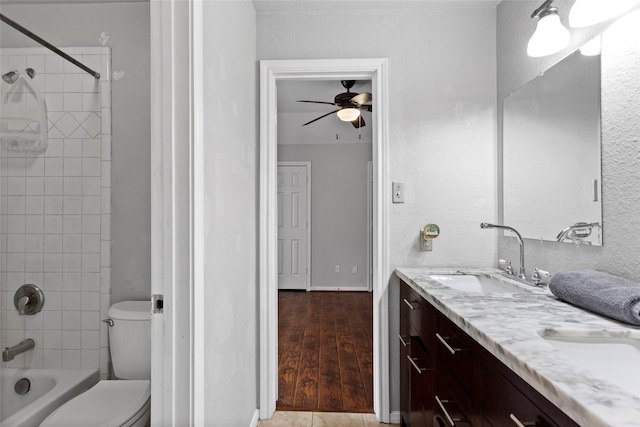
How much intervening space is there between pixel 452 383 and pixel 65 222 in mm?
1977

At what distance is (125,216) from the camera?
6.20ft

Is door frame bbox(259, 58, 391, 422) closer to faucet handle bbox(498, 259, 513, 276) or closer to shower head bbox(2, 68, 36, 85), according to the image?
faucet handle bbox(498, 259, 513, 276)

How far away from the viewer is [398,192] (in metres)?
2.13

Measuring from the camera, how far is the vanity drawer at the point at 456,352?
3.42 ft

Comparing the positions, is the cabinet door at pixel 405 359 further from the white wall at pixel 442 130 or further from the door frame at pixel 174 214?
the door frame at pixel 174 214

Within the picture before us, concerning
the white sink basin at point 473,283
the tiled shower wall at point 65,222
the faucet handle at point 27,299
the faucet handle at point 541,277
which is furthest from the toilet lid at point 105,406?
the faucet handle at point 541,277

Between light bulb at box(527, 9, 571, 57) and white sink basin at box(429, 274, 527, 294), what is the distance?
106cm

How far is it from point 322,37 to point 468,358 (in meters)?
1.92

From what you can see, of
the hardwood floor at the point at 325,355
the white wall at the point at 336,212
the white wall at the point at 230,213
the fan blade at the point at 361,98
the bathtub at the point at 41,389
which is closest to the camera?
the white wall at the point at 230,213

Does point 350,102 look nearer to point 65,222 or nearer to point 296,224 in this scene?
point 296,224

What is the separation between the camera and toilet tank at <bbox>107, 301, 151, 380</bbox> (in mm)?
1738

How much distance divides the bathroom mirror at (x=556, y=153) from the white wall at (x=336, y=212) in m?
3.61


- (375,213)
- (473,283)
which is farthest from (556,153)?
(375,213)

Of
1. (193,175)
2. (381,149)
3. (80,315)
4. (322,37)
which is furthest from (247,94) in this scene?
(80,315)
